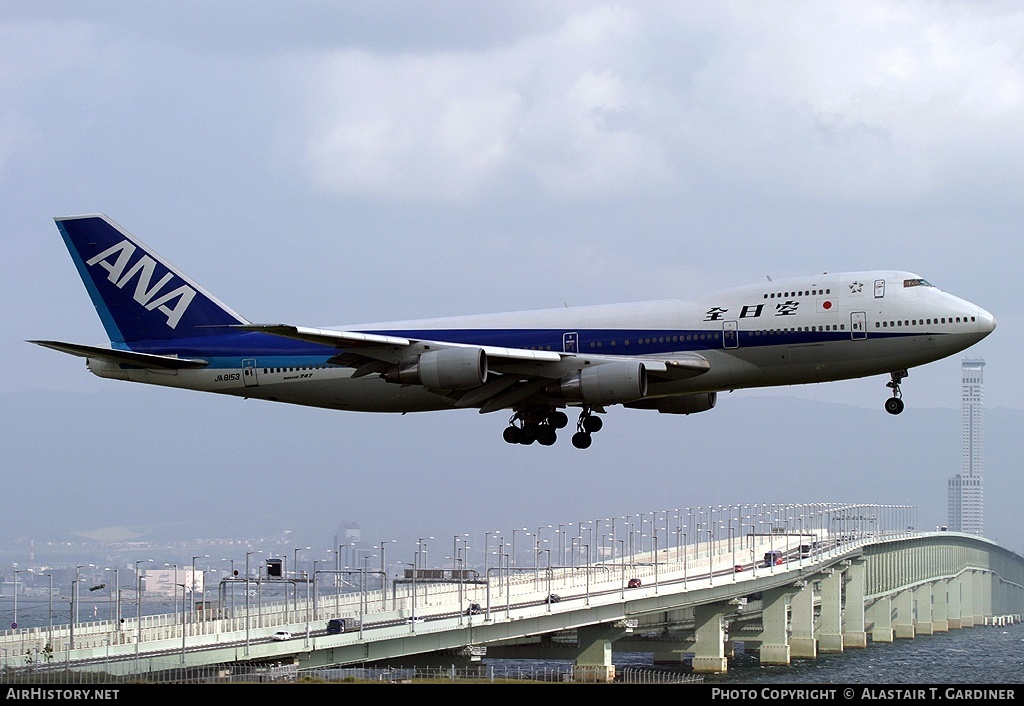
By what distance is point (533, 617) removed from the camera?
124 meters

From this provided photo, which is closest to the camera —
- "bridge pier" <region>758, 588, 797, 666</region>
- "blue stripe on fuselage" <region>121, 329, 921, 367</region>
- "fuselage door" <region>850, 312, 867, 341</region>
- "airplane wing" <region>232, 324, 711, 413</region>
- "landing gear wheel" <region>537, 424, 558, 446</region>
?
"fuselage door" <region>850, 312, 867, 341</region>

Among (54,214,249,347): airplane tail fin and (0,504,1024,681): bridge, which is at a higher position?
(54,214,249,347): airplane tail fin

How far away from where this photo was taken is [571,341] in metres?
65.5

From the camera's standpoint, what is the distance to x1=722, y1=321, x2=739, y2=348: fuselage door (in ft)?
204

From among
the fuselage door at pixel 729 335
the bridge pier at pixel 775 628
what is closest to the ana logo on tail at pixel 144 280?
the fuselage door at pixel 729 335

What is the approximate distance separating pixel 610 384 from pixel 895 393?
43.7 ft

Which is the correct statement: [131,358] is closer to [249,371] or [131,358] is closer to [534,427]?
Result: [249,371]

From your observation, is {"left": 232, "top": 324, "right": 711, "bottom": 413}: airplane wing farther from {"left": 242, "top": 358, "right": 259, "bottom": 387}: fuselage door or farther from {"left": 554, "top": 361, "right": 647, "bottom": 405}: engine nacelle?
{"left": 242, "top": 358, "right": 259, "bottom": 387}: fuselage door

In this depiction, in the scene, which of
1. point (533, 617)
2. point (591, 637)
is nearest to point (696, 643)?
point (591, 637)

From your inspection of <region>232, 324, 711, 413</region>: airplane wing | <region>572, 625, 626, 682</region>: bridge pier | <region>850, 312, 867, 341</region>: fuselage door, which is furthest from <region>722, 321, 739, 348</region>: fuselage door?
<region>572, 625, 626, 682</region>: bridge pier

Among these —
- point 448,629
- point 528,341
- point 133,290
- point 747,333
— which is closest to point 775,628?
point 448,629

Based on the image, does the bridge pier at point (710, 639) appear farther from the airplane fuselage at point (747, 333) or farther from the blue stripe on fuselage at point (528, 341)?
the blue stripe on fuselage at point (528, 341)

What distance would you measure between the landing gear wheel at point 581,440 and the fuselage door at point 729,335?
30.6 ft

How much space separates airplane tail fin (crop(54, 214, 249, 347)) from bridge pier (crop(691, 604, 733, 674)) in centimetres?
10383
